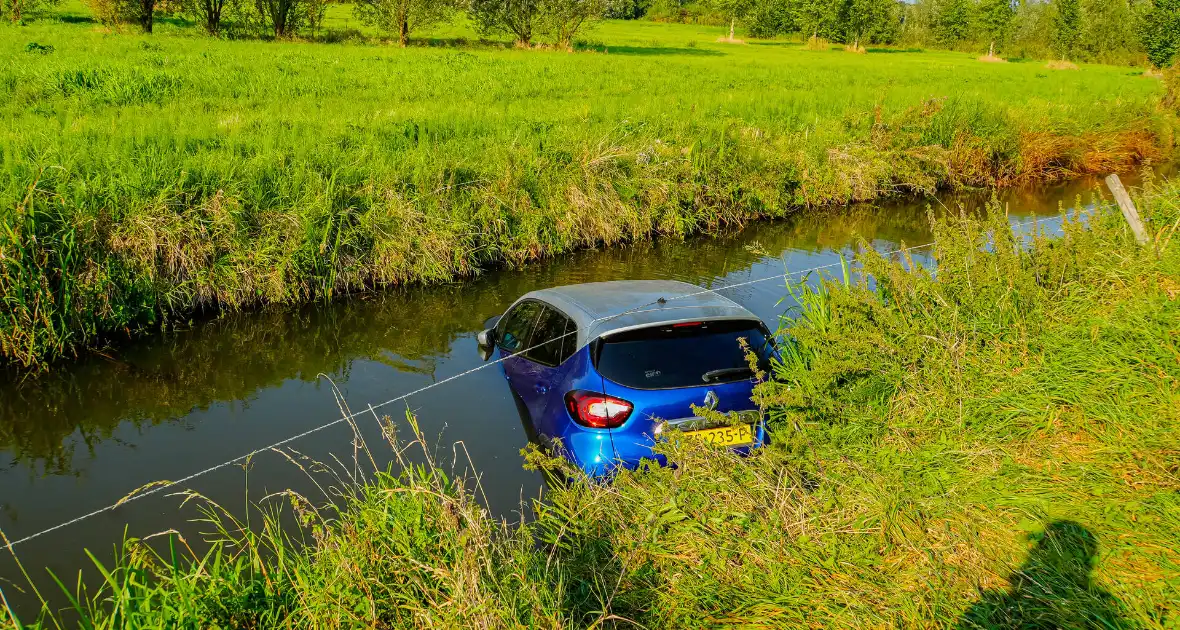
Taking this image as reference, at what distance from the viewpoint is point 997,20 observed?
7831 centimetres

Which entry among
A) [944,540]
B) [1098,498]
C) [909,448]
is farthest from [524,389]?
[1098,498]

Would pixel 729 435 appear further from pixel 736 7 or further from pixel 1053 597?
pixel 736 7

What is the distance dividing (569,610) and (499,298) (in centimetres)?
834

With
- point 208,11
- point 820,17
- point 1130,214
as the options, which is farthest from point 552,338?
point 820,17

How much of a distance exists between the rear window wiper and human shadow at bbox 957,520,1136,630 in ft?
7.08

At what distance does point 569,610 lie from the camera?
378cm

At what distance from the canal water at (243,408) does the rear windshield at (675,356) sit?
1.19 metres

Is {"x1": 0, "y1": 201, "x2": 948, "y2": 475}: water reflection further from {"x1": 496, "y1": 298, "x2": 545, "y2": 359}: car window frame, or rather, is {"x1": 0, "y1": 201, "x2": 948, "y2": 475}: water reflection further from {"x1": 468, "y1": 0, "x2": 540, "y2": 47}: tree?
{"x1": 468, "y1": 0, "x2": 540, "y2": 47}: tree

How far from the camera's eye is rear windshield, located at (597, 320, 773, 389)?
218 inches

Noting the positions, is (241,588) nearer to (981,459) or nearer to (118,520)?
(118,520)

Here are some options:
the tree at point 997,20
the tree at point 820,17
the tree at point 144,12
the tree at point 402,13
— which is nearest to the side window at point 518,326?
the tree at point 402,13

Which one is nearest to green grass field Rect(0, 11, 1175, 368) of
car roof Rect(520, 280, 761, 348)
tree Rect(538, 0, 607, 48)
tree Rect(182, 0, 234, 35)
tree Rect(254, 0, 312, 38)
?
car roof Rect(520, 280, 761, 348)

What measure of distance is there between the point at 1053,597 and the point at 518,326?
4.83 m

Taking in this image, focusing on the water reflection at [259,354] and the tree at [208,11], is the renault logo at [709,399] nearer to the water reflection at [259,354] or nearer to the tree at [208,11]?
the water reflection at [259,354]
